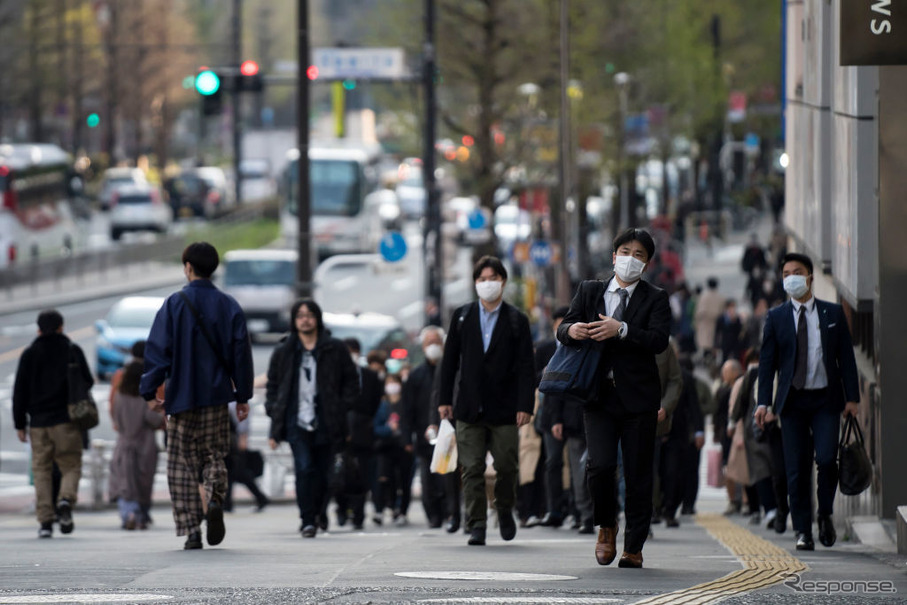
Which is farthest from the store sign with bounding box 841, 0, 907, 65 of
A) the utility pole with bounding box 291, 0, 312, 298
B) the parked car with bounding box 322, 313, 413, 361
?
the parked car with bounding box 322, 313, 413, 361

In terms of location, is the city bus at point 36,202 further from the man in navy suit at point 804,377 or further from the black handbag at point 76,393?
the man in navy suit at point 804,377

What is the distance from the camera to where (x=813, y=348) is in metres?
11.2

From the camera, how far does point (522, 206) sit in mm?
45344

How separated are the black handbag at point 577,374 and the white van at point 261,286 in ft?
105

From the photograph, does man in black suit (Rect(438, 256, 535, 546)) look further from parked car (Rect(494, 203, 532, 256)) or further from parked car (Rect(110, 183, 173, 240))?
parked car (Rect(110, 183, 173, 240))

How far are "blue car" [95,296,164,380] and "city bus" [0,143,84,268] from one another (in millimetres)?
17768

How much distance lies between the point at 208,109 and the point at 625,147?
95.2 feet

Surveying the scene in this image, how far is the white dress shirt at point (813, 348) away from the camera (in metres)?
11.2

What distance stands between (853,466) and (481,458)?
6.75 ft

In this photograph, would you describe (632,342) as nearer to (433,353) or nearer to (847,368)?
(847,368)

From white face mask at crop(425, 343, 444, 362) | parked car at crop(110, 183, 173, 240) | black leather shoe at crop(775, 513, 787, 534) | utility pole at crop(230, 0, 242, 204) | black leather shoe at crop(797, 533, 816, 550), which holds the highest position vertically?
utility pole at crop(230, 0, 242, 204)

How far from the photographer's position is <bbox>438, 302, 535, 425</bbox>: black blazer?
449 inches

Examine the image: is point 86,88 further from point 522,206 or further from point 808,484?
point 808,484

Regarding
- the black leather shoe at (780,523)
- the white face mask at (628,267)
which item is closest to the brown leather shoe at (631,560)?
the white face mask at (628,267)
